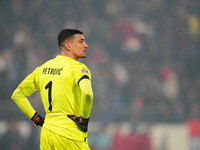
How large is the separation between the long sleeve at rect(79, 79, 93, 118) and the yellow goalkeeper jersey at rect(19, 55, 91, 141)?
0.42 ft

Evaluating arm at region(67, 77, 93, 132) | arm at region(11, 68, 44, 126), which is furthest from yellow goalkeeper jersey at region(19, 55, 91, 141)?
arm at region(11, 68, 44, 126)

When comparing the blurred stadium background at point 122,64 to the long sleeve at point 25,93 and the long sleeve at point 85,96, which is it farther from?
the long sleeve at point 85,96

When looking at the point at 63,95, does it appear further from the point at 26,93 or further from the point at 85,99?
the point at 26,93

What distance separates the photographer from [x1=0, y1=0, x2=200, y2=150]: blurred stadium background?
1196 centimetres

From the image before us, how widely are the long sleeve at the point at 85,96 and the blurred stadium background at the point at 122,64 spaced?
7910 mm

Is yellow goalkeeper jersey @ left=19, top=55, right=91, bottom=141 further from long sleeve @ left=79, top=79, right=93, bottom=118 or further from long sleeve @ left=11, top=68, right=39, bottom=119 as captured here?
long sleeve @ left=11, top=68, right=39, bottom=119

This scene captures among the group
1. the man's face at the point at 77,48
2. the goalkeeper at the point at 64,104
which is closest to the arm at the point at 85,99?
the goalkeeper at the point at 64,104

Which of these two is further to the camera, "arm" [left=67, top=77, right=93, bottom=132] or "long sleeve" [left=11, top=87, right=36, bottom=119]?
"long sleeve" [left=11, top=87, right=36, bottom=119]

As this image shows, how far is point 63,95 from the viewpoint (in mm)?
3514

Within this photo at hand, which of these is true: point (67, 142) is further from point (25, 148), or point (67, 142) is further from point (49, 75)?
point (25, 148)

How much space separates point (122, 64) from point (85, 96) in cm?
1112

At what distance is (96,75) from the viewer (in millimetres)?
13547

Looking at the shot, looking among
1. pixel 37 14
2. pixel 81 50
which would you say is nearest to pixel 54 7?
pixel 37 14

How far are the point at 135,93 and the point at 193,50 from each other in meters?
3.60
